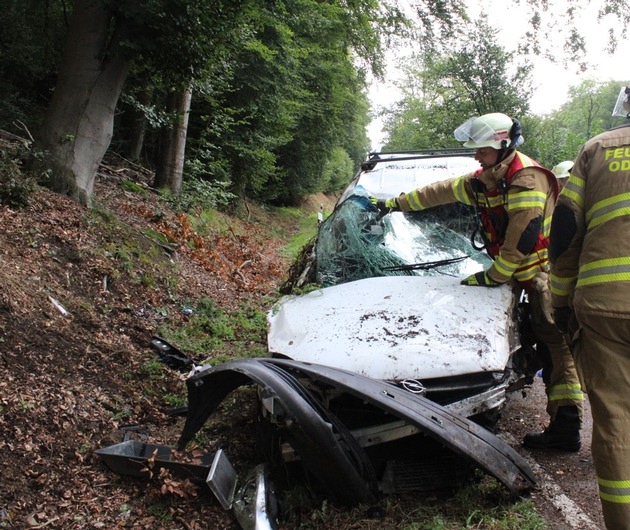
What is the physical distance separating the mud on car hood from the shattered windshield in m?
1.54

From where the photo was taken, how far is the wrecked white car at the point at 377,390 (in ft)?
7.42

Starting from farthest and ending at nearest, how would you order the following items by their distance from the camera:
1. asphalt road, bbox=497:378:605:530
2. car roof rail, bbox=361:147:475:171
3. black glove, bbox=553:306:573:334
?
car roof rail, bbox=361:147:475:171 → black glove, bbox=553:306:573:334 → asphalt road, bbox=497:378:605:530

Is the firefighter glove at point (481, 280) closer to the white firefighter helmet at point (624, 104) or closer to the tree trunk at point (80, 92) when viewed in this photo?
the white firefighter helmet at point (624, 104)

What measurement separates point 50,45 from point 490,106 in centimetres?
1141

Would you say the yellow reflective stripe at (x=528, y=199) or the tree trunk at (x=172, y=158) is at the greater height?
the tree trunk at (x=172, y=158)

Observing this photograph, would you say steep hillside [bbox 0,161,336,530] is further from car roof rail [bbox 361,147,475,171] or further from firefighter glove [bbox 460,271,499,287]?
car roof rail [bbox 361,147,475,171]

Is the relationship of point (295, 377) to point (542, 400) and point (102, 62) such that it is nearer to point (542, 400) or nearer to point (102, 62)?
point (542, 400)

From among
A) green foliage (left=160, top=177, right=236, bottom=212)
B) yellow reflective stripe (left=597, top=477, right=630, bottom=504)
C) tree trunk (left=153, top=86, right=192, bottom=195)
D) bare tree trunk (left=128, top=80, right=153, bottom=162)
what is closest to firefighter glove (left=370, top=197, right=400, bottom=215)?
yellow reflective stripe (left=597, top=477, right=630, bottom=504)

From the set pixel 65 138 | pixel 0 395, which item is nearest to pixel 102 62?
pixel 65 138

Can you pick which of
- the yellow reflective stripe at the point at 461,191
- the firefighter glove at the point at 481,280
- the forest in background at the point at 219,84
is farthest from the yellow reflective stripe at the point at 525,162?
the forest in background at the point at 219,84

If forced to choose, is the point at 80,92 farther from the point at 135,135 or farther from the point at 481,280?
the point at 135,135

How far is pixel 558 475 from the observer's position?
2918mm

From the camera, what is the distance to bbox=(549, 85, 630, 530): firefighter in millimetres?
2121

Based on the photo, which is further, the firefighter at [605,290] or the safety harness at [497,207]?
the safety harness at [497,207]
